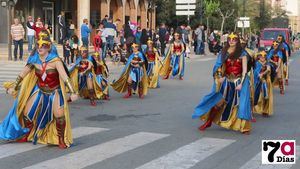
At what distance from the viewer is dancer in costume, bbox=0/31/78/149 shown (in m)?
7.82

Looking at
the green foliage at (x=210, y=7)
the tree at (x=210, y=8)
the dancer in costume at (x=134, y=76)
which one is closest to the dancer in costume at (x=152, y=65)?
the dancer in costume at (x=134, y=76)

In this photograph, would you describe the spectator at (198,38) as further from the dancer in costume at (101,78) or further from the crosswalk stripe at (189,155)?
the crosswalk stripe at (189,155)

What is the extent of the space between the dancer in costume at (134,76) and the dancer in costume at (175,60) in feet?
17.1

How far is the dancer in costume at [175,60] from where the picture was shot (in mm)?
19281

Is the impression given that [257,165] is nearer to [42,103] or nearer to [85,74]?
[42,103]

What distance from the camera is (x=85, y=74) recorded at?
1288 centimetres

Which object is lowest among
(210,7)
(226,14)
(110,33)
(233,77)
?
(233,77)

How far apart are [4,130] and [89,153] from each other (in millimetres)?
1426

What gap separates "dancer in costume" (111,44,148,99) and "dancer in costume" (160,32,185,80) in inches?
205

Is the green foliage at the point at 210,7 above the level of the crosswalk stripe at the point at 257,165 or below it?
above

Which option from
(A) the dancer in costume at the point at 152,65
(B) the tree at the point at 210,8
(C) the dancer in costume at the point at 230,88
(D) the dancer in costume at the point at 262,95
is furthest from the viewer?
(B) the tree at the point at 210,8

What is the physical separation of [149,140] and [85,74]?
462 centimetres

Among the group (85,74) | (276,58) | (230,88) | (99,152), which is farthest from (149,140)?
(276,58)

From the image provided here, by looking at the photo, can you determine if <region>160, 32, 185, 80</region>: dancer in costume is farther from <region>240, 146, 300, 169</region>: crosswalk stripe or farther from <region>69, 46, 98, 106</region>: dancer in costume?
<region>240, 146, 300, 169</region>: crosswalk stripe
